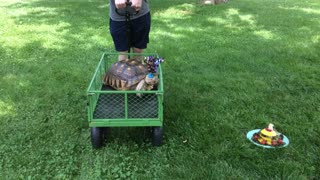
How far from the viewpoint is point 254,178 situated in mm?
3094

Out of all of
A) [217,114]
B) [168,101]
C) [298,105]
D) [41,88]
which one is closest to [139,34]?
[168,101]

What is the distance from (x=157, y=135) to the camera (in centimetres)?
350

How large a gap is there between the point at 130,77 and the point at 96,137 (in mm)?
695

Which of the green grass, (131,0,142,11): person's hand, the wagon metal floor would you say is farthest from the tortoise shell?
(131,0,142,11): person's hand

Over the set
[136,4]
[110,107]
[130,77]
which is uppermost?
[136,4]

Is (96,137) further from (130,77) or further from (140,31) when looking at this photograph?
(140,31)

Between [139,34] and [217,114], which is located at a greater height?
[139,34]

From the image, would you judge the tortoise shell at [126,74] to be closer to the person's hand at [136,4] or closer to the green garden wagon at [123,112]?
the green garden wagon at [123,112]

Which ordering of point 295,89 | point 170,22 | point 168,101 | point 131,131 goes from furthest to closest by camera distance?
point 170,22, point 295,89, point 168,101, point 131,131

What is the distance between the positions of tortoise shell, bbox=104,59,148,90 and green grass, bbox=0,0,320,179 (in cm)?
43

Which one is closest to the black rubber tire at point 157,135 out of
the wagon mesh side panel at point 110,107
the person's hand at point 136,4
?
the wagon mesh side panel at point 110,107

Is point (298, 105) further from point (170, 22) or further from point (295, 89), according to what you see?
point (170, 22)

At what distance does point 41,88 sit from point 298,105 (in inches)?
116

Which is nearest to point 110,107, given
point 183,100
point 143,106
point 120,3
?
point 143,106
